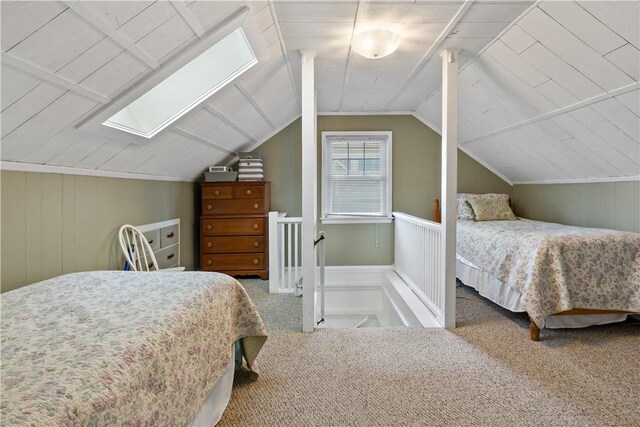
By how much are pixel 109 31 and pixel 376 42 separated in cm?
165

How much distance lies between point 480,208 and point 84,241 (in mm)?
3986

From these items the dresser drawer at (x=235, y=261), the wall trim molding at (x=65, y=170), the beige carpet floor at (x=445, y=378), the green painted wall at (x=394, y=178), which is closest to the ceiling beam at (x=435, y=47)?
the green painted wall at (x=394, y=178)

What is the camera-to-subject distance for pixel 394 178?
4.70 metres

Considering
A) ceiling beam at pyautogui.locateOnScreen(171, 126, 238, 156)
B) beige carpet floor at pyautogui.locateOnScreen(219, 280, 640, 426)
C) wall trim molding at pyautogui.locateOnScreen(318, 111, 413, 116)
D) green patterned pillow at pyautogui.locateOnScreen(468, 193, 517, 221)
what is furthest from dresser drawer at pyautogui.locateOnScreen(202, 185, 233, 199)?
green patterned pillow at pyautogui.locateOnScreen(468, 193, 517, 221)

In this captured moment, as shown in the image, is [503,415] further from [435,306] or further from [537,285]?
[435,306]

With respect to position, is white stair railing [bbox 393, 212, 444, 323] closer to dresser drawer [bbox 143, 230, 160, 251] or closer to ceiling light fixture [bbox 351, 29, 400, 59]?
ceiling light fixture [bbox 351, 29, 400, 59]

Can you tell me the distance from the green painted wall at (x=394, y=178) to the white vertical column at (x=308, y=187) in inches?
76.9

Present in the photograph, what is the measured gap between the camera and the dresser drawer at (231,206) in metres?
4.09

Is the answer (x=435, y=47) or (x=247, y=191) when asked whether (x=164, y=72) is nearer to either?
(x=435, y=47)

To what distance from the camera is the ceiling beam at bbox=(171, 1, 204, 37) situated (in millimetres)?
1618

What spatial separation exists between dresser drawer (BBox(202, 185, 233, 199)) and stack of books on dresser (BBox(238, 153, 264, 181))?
210 millimetres

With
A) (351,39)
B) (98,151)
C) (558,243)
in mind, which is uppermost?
(351,39)

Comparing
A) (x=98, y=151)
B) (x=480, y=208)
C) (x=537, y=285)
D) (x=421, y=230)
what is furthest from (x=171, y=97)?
(x=480, y=208)

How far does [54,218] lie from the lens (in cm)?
200
